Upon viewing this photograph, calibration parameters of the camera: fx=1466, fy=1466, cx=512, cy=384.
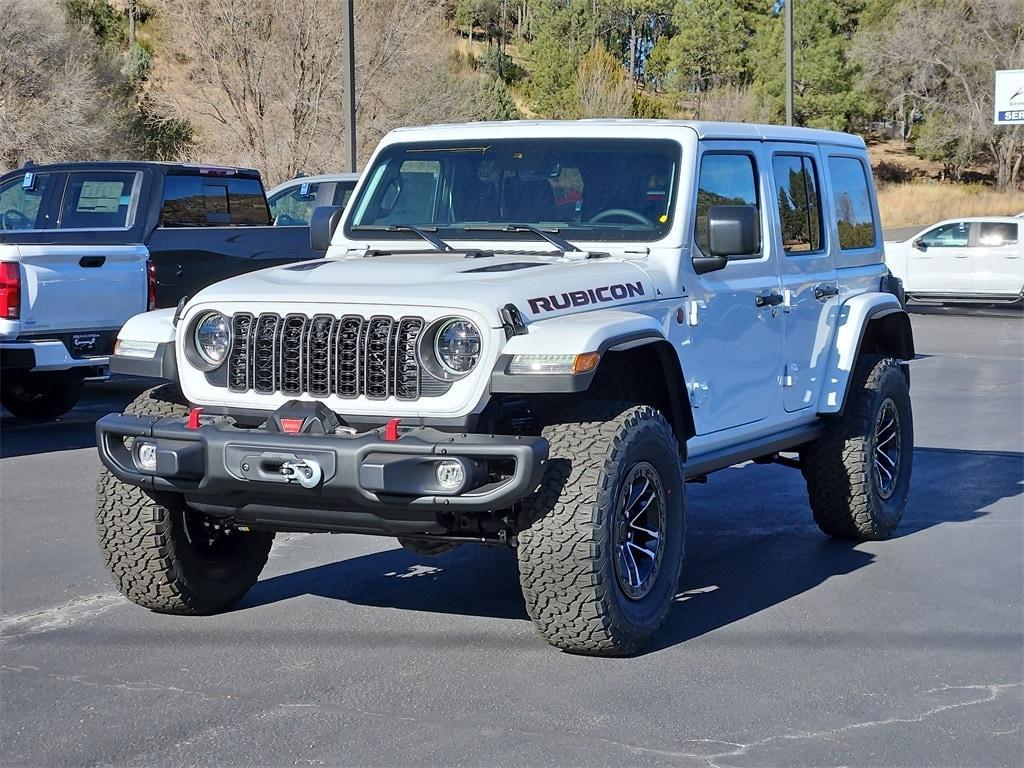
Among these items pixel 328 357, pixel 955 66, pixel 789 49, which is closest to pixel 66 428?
pixel 328 357

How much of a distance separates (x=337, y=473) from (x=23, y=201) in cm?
839

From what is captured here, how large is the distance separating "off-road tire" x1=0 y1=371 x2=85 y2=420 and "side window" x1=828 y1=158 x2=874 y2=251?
661 cm

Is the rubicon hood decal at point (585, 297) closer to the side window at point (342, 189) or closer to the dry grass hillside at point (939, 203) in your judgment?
the side window at point (342, 189)

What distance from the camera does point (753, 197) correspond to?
7.10 metres

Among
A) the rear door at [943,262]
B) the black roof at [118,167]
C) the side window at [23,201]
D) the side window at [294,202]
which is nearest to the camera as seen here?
the black roof at [118,167]

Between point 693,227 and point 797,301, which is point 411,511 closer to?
point 693,227

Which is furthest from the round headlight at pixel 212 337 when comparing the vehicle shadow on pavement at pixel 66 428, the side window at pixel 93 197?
the side window at pixel 93 197

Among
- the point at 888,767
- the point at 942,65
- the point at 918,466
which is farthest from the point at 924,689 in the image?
the point at 942,65

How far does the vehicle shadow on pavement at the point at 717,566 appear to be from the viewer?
252 inches

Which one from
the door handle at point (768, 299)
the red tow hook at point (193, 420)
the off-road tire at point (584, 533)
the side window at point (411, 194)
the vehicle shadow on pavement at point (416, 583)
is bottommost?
the vehicle shadow on pavement at point (416, 583)

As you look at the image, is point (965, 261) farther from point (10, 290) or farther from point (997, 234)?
point (10, 290)

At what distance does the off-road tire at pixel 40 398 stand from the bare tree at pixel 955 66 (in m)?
54.8

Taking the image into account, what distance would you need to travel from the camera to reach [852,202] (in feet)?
27.0

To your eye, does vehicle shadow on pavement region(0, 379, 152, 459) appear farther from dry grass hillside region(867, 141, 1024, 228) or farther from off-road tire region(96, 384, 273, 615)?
dry grass hillside region(867, 141, 1024, 228)
